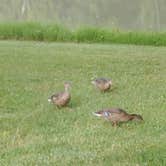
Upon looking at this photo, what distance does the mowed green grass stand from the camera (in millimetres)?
4473

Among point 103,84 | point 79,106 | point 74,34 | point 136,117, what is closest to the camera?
point 136,117

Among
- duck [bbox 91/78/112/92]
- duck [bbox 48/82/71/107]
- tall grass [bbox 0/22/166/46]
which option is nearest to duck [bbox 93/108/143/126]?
duck [bbox 48/82/71/107]

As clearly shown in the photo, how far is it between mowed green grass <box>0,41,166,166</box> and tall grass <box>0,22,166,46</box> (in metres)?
1.33

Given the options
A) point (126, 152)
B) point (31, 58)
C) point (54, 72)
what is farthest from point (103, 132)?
point (31, 58)

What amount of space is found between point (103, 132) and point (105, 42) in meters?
7.73

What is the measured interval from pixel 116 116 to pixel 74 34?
793 centimetres

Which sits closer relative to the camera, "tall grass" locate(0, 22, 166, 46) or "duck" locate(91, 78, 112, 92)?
"duck" locate(91, 78, 112, 92)

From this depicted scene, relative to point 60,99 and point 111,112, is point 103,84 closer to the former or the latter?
point 60,99

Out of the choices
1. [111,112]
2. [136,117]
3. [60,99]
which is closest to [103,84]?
[60,99]

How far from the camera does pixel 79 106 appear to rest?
251 inches

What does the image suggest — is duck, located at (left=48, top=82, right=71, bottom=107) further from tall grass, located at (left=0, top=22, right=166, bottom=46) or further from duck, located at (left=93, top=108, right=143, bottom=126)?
tall grass, located at (left=0, top=22, right=166, bottom=46)

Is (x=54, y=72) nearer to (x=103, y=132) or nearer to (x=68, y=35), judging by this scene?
(x=103, y=132)

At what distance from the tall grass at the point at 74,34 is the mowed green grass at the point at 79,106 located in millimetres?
1325

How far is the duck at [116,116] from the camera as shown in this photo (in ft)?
17.0
